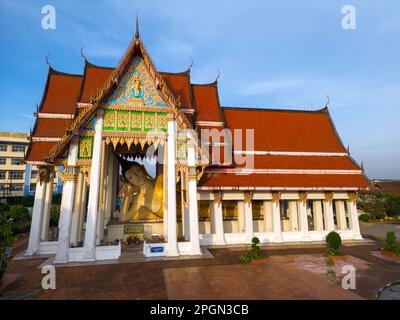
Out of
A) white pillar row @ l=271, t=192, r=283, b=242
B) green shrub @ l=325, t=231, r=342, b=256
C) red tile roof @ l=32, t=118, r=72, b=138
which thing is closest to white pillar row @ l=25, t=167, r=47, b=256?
red tile roof @ l=32, t=118, r=72, b=138

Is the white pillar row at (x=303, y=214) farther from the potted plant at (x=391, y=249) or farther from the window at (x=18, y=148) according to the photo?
the window at (x=18, y=148)

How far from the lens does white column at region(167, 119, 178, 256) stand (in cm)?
1139

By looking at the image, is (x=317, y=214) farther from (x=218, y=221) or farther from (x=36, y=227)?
(x=36, y=227)

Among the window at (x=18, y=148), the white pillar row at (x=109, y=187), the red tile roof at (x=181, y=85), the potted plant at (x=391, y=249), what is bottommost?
the potted plant at (x=391, y=249)

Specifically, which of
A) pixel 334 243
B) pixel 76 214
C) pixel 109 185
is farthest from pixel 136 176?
pixel 334 243

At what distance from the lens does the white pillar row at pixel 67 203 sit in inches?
408

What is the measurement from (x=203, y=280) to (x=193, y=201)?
4.40 m

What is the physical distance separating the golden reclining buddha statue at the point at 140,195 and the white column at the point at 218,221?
10.5 feet

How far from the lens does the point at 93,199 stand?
10969 mm

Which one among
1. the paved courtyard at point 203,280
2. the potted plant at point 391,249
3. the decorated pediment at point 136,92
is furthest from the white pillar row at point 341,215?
the decorated pediment at point 136,92

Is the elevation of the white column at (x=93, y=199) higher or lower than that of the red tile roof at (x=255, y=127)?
lower

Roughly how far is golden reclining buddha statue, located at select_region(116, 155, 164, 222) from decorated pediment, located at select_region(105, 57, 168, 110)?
437cm

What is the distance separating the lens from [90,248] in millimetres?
10633

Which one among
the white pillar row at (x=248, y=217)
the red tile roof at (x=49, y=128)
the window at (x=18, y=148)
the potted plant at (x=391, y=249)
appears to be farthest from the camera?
the window at (x=18, y=148)
